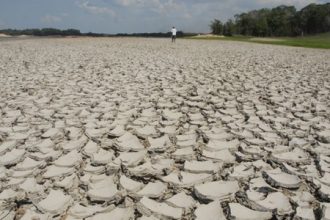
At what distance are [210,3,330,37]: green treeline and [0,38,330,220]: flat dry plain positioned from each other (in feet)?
204

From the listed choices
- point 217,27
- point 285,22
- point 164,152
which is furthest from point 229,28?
point 164,152

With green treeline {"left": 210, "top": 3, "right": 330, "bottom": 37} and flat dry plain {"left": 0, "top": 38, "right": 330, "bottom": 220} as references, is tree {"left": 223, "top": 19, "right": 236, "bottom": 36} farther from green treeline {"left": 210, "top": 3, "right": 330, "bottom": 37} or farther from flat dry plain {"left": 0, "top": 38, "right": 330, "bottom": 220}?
flat dry plain {"left": 0, "top": 38, "right": 330, "bottom": 220}

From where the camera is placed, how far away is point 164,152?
10.7 ft

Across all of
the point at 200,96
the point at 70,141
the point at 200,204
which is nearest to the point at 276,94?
the point at 200,96

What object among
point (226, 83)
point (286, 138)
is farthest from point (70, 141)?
point (226, 83)

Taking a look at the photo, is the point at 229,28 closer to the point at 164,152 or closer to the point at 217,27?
the point at 217,27

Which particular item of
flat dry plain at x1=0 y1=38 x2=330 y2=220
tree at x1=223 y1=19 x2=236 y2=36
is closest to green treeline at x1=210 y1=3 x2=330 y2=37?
tree at x1=223 y1=19 x2=236 y2=36

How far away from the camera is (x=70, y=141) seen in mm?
3570

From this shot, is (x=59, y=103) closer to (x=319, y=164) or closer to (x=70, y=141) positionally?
(x=70, y=141)

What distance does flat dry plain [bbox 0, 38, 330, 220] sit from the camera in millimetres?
2330

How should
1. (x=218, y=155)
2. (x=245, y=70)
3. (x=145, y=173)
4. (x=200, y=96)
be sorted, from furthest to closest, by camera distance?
(x=245, y=70) < (x=200, y=96) < (x=218, y=155) < (x=145, y=173)

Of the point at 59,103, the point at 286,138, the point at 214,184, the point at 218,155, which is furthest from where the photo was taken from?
the point at 59,103

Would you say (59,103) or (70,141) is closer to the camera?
(70,141)

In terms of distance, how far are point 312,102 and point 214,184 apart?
3.22 m
